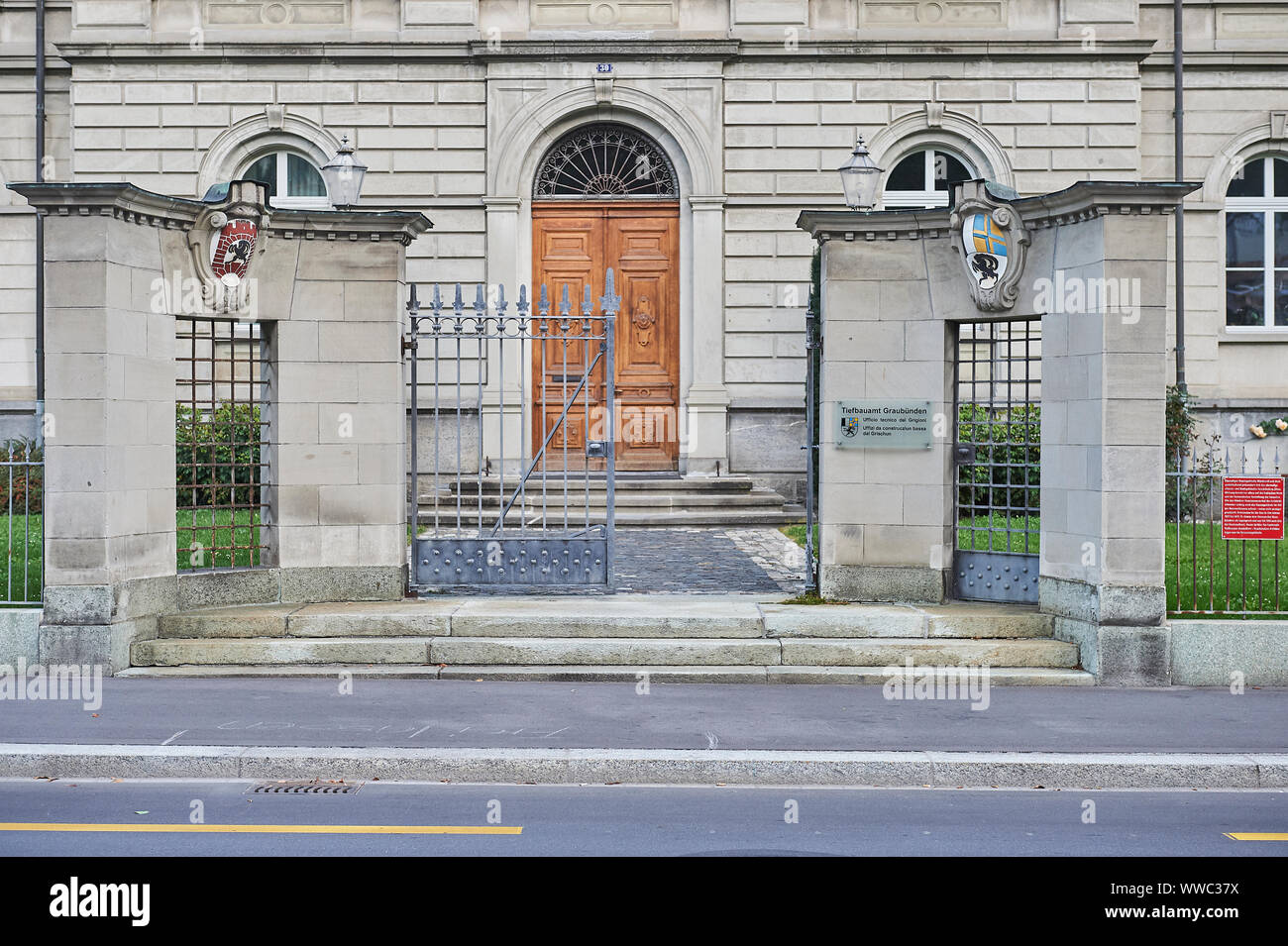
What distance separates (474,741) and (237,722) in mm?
1717

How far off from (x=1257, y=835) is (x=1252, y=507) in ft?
14.8

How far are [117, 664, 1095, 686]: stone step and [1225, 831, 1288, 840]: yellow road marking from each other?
3.67 meters

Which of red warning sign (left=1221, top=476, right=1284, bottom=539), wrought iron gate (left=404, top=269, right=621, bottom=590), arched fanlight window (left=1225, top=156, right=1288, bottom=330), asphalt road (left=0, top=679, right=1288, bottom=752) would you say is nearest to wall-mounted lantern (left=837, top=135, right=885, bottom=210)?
wrought iron gate (left=404, top=269, right=621, bottom=590)

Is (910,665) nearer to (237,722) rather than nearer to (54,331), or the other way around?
(237,722)

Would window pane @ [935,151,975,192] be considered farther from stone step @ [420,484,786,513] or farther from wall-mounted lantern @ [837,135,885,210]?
wall-mounted lantern @ [837,135,885,210]

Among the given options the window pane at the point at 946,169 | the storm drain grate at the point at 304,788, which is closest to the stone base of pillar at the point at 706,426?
the window pane at the point at 946,169

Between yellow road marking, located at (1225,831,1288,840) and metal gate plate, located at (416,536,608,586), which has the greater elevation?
metal gate plate, located at (416,536,608,586)

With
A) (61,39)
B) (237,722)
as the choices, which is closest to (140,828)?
(237,722)

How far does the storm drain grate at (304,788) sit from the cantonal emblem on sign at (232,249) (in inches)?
204

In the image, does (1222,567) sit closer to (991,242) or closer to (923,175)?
(991,242)

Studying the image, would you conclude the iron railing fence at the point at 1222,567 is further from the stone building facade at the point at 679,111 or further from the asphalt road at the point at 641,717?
the stone building facade at the point at 679,111

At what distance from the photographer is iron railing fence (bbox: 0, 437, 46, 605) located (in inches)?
426

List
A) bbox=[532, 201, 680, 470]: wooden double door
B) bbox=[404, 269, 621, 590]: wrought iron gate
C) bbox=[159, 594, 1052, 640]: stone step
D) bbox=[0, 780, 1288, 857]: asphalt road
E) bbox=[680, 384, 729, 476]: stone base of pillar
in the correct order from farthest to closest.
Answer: bbox=[532, 201, 680, 470]: wooden double door
bbox=[680, 384, 729, 476]: stone base of pillar
bbox=[404, 269, 621, 590]: wrought iron gate
bbox=[159, 594, 1052, 640]: stone step
bbox=[0, 780, 1288, 857]: asphalt road

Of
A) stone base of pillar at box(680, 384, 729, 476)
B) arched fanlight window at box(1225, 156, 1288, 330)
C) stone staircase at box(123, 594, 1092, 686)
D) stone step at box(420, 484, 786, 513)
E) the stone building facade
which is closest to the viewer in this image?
stone staircase at box(123, 594, 1092, 686)
